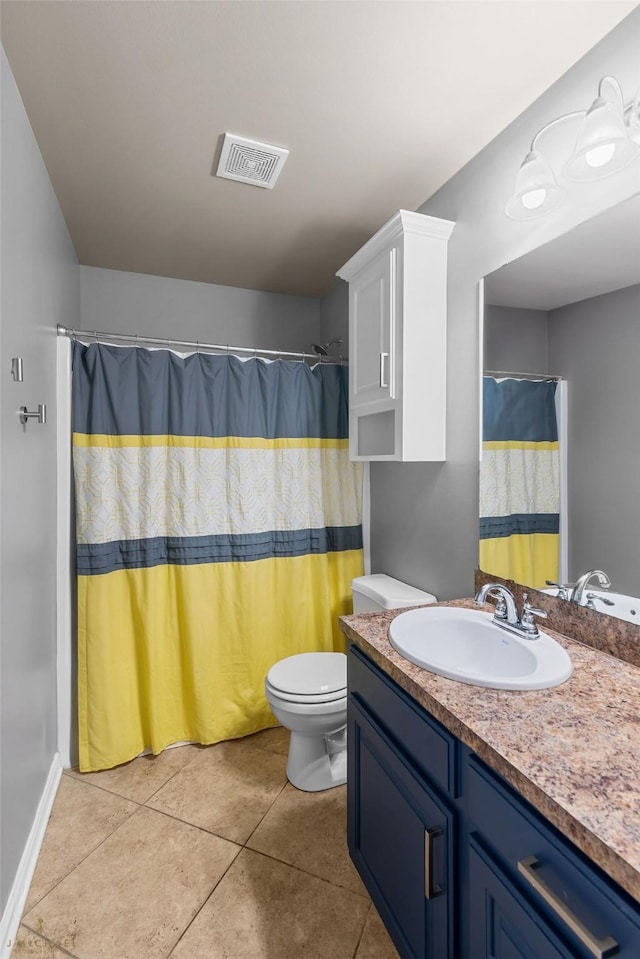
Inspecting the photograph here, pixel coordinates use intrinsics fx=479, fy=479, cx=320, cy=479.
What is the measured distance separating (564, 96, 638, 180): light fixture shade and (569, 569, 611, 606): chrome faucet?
3.25 feet

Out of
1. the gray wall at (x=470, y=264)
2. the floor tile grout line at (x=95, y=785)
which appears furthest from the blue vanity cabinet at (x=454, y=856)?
the floor tile grout line at (x=95, y=785)

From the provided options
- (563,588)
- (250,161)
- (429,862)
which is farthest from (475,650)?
(250,161)

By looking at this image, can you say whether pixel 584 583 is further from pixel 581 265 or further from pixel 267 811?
pixel 267 811

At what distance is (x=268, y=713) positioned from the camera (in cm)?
237

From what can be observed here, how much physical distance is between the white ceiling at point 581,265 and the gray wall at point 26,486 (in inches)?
59.4

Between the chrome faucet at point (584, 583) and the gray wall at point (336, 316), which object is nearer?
the chrome faucet at point (584, 583)

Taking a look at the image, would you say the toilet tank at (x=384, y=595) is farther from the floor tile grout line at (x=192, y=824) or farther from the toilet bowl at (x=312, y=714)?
the floor tile grout line at (x=192, y=824)

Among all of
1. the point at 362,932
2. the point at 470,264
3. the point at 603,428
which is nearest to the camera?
the point at 603,428

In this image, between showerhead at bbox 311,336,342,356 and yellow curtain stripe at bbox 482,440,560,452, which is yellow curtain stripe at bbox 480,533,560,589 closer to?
yellow curtain stripe at bbox 482,440,560,452

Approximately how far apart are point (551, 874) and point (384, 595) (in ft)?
4.33

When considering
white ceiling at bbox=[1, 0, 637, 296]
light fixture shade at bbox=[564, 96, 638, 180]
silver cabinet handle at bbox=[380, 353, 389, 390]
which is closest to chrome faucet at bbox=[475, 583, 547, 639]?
silver cabinet handle at bbox=[380, 353, 389, 390]

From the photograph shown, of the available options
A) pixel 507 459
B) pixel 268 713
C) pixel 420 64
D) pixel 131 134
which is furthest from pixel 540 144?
pixel 268 713

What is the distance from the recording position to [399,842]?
1.18 metres

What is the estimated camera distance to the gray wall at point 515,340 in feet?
4.66
